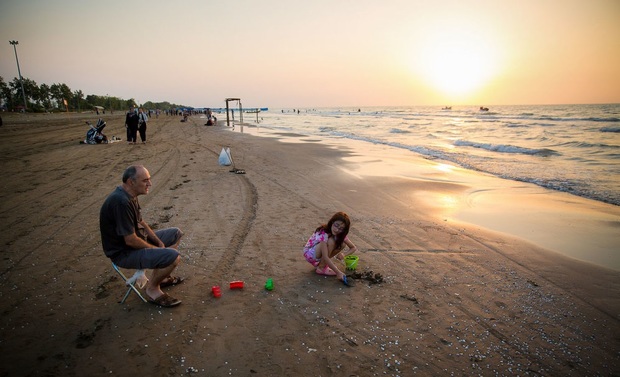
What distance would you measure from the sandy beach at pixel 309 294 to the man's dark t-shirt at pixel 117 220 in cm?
96

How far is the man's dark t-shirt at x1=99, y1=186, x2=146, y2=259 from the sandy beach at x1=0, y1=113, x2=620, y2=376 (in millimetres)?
960

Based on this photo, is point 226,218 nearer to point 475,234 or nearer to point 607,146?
point 475,234

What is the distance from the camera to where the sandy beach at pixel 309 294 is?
10.4 feet

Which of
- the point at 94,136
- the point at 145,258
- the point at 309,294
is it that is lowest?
the point at 309,294

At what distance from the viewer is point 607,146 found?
18531mm

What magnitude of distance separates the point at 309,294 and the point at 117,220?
271 centimetres

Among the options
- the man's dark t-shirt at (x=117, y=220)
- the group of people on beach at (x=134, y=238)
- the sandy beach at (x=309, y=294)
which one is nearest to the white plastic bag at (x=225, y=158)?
the sandy beach at (x=309, y=294)

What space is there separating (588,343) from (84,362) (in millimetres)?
5692

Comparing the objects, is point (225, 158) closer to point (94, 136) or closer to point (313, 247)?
point (313, 247)

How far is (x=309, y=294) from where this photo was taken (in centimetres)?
430

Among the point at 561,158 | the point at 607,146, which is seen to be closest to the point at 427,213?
the point at 561,158

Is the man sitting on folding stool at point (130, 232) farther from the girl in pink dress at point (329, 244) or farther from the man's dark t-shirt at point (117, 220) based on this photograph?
the girl in pink dress at point (329, 244)

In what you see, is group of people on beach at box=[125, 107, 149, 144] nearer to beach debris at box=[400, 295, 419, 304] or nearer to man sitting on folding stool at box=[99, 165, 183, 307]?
man sitting on folding stool at box=[99, 165, 183, 307]

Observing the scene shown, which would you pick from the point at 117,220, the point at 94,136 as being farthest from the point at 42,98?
the point at 117,220
